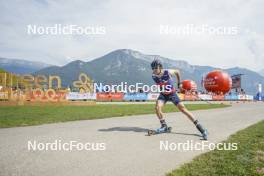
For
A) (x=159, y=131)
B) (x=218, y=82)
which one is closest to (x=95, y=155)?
(x=159, y=131)

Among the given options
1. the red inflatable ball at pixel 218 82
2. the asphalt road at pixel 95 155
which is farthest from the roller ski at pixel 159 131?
the red inflatable ball at pixel 218 82

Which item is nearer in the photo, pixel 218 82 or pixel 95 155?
pixel 95 155

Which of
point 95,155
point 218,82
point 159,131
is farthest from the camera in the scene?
point 218,82

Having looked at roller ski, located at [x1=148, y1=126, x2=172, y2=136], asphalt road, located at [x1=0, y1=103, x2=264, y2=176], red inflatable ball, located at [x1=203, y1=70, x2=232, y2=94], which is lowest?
asphalt road, located at [x1=0, y1=103, x2=264, y2=176]

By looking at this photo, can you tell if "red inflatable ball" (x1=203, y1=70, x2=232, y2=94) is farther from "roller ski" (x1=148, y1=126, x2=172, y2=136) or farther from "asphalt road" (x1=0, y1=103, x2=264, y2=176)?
"asphalt road" (x1=0, y1=103, x2=264, y2=176)

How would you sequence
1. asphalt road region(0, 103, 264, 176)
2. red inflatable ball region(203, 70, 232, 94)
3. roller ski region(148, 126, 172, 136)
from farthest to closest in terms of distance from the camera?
1. red inflatable ball region(203, 70, 232, 94)
2. roller ski region(148, 126, 172, 136)
3. asphalt road region(0, 103, 264, 176)

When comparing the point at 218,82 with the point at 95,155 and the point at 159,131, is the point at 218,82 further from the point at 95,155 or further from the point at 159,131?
the point at 95,155

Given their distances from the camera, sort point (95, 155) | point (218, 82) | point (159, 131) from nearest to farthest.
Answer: point (95, 155), point (159, 131), point (218, 82)

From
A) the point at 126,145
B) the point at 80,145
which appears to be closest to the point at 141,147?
the point at 126,145

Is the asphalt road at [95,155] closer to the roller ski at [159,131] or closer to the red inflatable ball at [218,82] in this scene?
the roller ski at [159,131]

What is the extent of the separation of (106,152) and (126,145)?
0.87 meters

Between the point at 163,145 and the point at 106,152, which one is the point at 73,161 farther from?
the point at 163,145

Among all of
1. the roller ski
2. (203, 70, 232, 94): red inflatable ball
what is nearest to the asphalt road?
the roller ski

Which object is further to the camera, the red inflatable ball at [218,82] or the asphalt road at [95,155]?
the red inflatable ball at [218,82]
